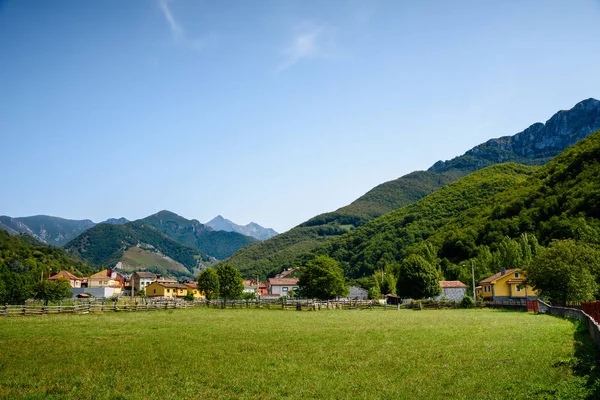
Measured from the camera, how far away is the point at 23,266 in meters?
141

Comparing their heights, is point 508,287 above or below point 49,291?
below

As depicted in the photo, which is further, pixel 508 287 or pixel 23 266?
pixel 23 266

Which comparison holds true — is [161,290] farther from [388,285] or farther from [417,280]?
[417,280]

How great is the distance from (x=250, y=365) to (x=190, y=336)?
31.6 ft

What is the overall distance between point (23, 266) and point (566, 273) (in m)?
144

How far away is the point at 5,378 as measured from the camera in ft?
45.1

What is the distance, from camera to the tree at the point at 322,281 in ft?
258

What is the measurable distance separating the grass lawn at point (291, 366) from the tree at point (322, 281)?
54.1 m

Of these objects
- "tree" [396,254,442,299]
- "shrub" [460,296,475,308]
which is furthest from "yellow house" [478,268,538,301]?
"shrub" [460,296,475,308]

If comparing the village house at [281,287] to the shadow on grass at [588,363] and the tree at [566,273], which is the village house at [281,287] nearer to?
the tree at [566,273]

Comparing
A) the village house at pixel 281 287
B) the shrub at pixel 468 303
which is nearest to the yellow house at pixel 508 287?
the shrub at pixel 468 303

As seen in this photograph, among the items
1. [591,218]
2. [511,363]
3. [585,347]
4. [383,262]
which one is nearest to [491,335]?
[585,347]

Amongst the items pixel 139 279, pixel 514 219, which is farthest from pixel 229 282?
pixel 139 279

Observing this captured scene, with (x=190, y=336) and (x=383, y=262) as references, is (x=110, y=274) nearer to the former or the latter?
(x=383, y=262)
